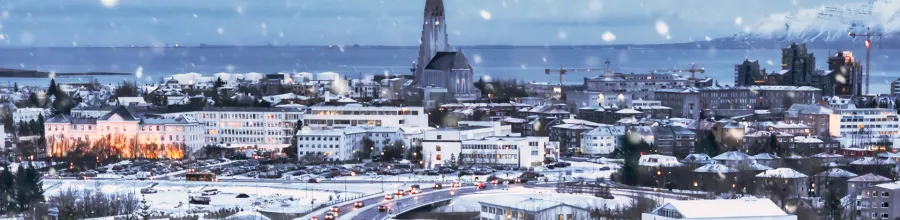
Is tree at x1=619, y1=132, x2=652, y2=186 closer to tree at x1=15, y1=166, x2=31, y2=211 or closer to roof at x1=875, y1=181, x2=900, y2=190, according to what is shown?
roof at x1=875, y1=181, x2=900, y2=190

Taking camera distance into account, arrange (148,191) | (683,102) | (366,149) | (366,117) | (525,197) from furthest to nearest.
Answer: (683,102) → (366,117) → (366,149) → (148,191) → (525,197)

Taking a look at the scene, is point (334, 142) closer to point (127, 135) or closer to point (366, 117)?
point (366, 117)

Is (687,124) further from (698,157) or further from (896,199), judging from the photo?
(896,199)

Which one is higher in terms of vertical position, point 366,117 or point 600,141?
point 366,117

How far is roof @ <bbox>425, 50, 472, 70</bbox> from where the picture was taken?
37312mm

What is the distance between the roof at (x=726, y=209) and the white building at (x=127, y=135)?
12.2 meters

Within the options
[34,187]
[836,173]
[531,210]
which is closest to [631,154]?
[836,173]

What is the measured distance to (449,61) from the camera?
3750 cm

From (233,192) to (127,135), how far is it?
7.02 metres

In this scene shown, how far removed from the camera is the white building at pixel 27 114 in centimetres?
3014

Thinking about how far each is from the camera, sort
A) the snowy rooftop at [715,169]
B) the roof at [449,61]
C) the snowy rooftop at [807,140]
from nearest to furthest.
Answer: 1. the snowy rooftop at [715,169]
2. the snowy rooftop at [807,140]
3. the roof at [449,61]

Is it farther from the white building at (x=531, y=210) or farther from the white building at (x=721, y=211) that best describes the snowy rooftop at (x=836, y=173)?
the white building at (x=721, y=211)

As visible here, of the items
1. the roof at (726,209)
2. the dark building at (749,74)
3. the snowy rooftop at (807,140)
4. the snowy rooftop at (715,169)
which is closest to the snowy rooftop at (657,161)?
the snowy rooftop at (715,169)

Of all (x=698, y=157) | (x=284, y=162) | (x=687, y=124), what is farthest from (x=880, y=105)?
(x=284, y=162)
